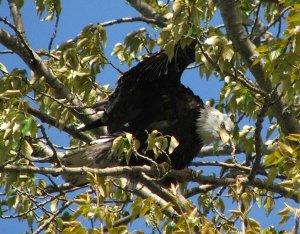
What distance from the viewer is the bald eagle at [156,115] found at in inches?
202

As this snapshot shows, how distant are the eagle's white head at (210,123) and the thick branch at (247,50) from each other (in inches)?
27.6

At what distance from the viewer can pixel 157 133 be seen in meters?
4.07

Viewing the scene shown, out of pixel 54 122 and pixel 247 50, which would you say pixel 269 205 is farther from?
pixel 54 122

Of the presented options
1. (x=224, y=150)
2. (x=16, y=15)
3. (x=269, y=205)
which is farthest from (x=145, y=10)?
(x=269, y=205)

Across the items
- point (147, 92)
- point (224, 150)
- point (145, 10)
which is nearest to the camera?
point (147, 92)

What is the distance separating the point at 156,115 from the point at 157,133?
1391mm

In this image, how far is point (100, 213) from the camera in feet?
10.7

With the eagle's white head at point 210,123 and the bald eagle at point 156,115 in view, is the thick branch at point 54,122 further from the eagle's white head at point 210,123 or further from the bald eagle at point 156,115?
the eagle's white head at point 210,123

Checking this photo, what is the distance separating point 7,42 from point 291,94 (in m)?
A: 2.09

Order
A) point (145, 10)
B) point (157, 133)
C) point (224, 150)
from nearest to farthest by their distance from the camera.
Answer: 1. point (157, 133)
2. point (224, 150)
3. point (145, 10)

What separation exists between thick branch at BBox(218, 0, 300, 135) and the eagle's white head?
70 cm

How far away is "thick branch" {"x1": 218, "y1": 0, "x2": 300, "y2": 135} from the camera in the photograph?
4.32 metres

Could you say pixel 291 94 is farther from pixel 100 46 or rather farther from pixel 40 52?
pixel 40 52

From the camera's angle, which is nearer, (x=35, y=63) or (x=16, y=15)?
(x=35, y=63)
